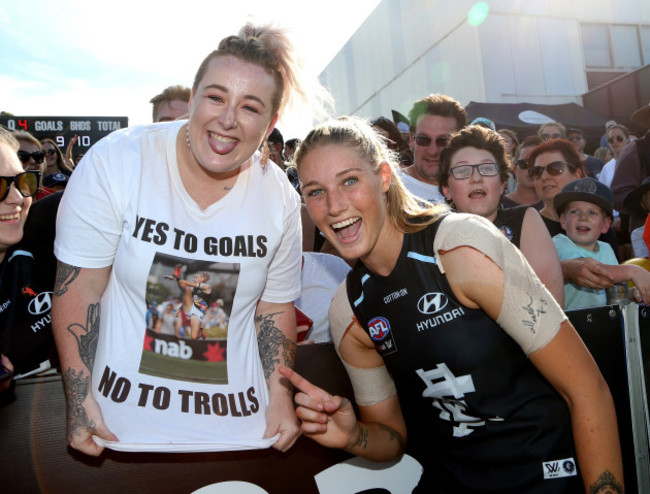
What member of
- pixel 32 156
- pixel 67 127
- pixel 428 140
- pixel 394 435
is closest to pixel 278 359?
pixel 394 435

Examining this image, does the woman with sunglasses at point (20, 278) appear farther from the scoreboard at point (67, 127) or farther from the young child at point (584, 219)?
the scoreboard at point (67, 127)

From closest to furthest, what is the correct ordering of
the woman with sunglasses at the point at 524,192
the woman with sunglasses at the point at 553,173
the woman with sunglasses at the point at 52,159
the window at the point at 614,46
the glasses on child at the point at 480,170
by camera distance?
1. the glasses on child at the point at 480,170
2. the woman with sunglasses at the point at 553,173
3. the woman with sunglasses at the point at 524,192
4. the woman with sunglasses at the point at 52,159
5. the window at the point at 614,46

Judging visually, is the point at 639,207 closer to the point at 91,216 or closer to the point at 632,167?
the point at 632,167

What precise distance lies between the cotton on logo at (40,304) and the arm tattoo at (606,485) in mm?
2627

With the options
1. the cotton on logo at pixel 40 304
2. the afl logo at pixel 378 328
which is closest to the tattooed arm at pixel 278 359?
the afl logo at pixel 378 328

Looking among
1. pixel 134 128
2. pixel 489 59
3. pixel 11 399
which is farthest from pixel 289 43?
pixel 489 59

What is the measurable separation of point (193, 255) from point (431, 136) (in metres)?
2.91

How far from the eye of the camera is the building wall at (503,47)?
1677cm

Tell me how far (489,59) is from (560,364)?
1653 centimetres

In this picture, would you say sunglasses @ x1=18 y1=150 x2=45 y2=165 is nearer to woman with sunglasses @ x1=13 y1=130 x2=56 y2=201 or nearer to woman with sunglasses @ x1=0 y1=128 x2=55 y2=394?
woman with sunglasses @ x1=13 y1=130 x2=56 y2=201

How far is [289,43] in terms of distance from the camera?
2.29 meters

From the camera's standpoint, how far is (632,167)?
6.05 m

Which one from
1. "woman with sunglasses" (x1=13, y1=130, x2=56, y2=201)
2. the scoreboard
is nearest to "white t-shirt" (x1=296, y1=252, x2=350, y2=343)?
"woman with sunglasses" (x1=13, y1=130, x2=56, y2=201)

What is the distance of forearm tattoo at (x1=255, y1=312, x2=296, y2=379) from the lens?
2334mm
